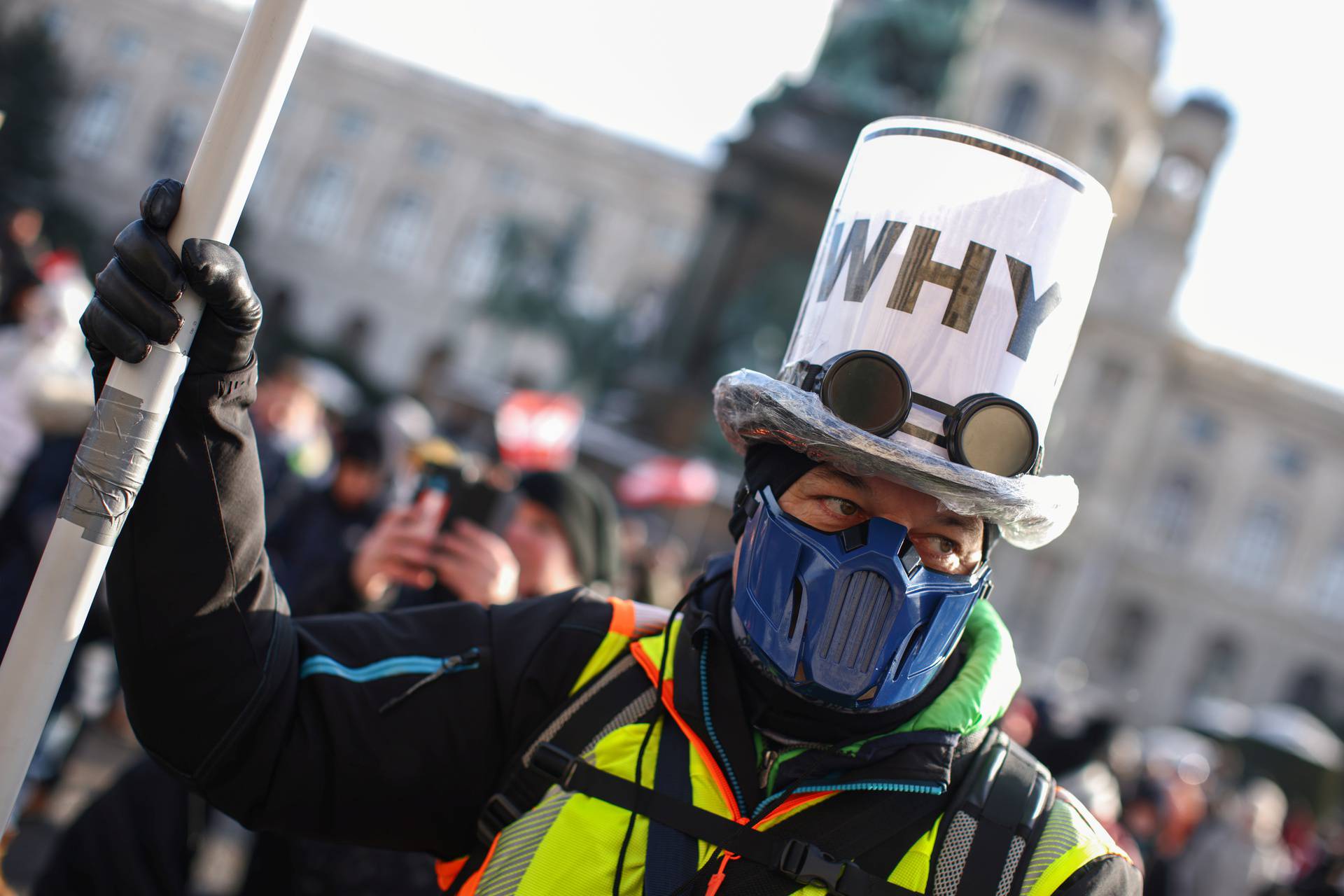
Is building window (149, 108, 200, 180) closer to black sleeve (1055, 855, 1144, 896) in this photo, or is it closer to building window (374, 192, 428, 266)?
building window (374, 192, 428, 266)

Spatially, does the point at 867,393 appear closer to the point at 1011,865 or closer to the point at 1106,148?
the point at 1011,865

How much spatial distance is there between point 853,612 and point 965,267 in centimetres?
50

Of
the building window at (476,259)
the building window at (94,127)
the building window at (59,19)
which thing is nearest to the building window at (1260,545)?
the building window at (476,259)

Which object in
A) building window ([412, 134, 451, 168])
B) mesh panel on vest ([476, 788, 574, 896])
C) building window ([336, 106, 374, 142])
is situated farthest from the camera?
building window ([412, 134, 451, 168])

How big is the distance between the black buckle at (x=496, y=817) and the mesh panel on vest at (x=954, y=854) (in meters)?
0.55

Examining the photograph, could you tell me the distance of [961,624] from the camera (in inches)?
70.0

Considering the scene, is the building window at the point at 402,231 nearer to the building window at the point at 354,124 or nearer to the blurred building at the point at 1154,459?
the building window at the point at 354,124

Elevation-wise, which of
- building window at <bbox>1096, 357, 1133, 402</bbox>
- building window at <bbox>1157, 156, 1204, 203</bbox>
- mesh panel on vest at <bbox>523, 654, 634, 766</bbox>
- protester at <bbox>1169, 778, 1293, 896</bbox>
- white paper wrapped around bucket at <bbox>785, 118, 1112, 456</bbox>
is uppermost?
building window at <bbox>1157, 156, 1204, 203</bbox>

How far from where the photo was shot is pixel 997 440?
5.64 feet

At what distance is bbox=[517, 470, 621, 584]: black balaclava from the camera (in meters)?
3.43

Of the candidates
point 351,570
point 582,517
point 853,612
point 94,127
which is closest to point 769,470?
point 853,612

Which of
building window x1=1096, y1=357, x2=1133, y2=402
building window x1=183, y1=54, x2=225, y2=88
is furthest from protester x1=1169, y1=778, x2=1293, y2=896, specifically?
building window x1=183, y1=54, x2=225, y2=88

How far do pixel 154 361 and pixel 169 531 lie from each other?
0.71 ft

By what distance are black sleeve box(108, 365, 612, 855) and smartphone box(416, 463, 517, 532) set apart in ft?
2.82
